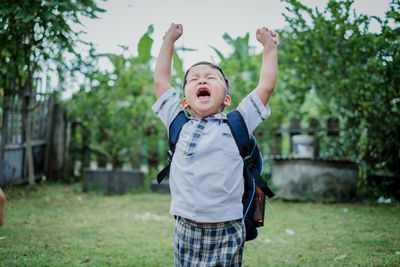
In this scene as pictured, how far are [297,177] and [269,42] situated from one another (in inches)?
154

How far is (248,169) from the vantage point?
193 centimetres

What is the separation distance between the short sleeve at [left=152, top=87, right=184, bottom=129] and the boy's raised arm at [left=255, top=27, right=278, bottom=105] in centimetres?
47

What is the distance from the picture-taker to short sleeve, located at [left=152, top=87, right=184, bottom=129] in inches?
80.6

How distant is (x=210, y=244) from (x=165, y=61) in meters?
1.06

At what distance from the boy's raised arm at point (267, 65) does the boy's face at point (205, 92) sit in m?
0.22

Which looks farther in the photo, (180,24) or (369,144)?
(369,144)

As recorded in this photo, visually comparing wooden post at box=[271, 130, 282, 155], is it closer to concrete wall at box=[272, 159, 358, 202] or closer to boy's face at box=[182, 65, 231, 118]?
concrete wall at box=[272, 159, 358, 202]

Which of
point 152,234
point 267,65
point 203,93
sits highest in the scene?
point 267,65

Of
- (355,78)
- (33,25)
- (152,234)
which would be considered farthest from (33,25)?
(355,78)

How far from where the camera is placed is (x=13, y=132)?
6309 mm

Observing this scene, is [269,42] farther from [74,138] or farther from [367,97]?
[74,138]

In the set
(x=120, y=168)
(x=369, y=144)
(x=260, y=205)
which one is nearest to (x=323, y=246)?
(x=260, y=205)

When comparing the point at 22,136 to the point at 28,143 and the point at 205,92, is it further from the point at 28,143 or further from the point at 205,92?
the point at 205,92

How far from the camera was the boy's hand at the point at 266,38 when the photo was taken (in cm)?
206
